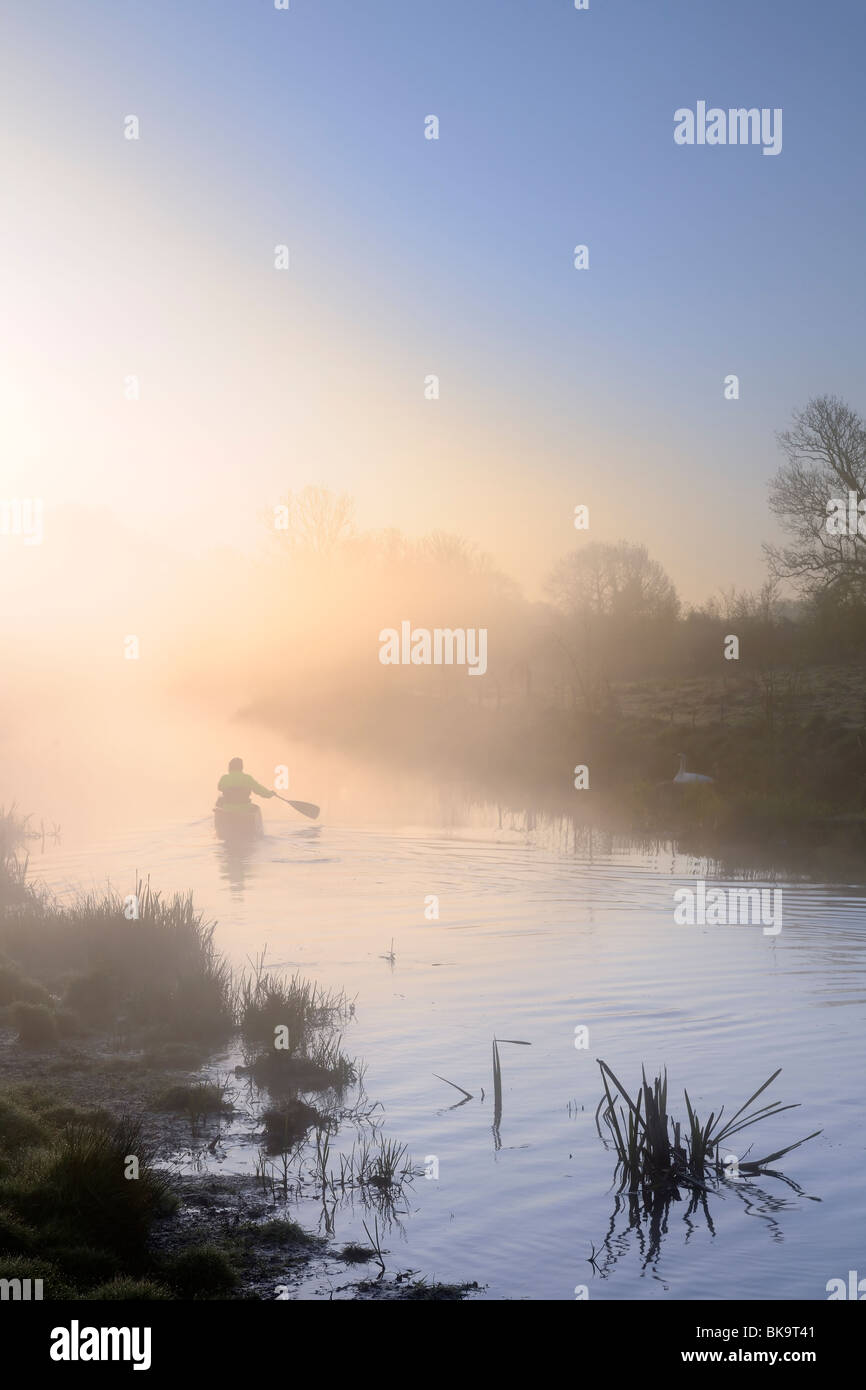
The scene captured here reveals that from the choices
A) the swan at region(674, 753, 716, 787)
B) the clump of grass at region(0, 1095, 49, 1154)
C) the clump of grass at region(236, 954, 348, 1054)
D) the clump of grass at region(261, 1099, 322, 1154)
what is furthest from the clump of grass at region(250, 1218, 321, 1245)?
the swan at region(674, 753, 716, 787)

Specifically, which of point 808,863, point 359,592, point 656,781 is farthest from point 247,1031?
point 359,592

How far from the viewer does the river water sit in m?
6.81

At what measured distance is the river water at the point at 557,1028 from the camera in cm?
681

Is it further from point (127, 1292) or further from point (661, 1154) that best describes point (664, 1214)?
point (127, 1292)

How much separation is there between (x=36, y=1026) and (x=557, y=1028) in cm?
495

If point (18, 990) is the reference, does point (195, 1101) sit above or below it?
below

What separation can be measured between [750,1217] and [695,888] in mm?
12778

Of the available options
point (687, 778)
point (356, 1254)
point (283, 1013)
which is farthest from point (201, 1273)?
point (687, 778)

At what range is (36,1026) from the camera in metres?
10.4

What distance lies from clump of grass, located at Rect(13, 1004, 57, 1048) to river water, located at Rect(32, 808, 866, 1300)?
269 centimetres

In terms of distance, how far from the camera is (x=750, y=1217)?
7.17m

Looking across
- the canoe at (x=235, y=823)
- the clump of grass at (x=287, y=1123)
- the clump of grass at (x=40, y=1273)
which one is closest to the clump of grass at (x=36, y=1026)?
the clump of grass at (x=287, y=1123)

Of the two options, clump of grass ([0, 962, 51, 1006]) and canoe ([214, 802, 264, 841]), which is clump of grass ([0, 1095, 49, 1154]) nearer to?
clump of grass ([0, 962, 51, 1006])
